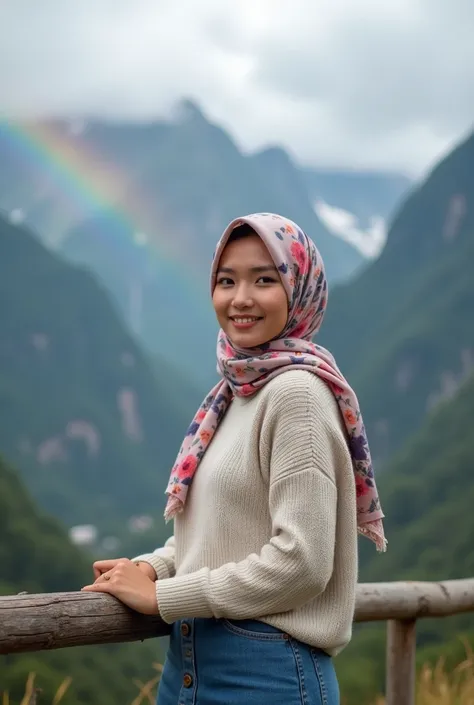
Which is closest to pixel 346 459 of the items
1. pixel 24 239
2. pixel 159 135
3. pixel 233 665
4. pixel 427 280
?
pixel 233 665

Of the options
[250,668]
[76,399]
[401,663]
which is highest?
[250,668]

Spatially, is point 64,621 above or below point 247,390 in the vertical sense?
below

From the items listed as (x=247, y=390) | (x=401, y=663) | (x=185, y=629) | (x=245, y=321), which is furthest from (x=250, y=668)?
(x=401, y=663)

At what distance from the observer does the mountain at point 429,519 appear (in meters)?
28.7

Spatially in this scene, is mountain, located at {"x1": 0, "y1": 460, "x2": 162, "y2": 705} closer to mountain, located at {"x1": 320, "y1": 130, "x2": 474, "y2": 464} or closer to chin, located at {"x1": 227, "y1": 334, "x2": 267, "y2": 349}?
chin, located at {"x1": 227, "y1": 334, "x2": 267, "y2": 349}

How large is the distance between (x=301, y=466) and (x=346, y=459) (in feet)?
0.34

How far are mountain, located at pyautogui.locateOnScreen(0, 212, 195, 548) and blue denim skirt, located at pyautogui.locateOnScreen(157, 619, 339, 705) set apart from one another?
66.8m

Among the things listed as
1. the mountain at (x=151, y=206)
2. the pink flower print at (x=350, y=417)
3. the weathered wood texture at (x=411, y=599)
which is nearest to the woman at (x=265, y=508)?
the pink flower print at (x=350, y=417)

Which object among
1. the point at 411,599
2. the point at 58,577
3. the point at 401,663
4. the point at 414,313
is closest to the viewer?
the point at 411,599

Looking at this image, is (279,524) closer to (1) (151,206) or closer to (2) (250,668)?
(2) (250,668)

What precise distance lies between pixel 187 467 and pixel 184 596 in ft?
0.76

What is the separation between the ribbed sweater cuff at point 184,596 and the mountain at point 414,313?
66949 mm

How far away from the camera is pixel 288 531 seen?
1.51 m

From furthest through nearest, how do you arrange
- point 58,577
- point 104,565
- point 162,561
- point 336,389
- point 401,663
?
point 58,577 → point 401,663 → point 162,561 → point 104,565 → point 336,389
